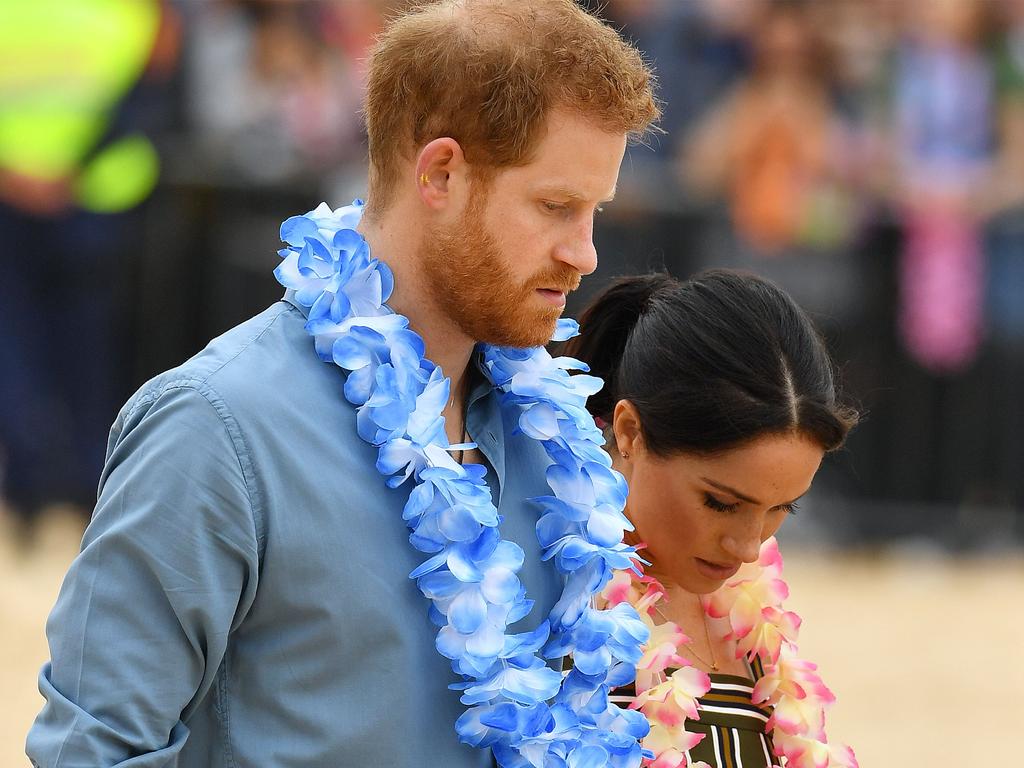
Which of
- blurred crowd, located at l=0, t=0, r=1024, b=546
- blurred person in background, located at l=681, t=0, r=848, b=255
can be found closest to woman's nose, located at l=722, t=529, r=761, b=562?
blurred crowd, located at l=0, t=0, r=1024, b=546

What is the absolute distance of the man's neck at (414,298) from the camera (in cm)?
249

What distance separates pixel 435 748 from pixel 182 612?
440 mm

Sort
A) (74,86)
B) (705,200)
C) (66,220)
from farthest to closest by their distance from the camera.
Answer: (705,200)
(66,220)
(74,86)

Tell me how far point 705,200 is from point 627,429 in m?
6.38

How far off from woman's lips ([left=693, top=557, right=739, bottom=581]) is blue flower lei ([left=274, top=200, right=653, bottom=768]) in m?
0.31

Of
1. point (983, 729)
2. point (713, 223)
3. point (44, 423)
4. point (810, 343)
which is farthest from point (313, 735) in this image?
point (713, 223)

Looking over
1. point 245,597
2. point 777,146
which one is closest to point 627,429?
point 245,597

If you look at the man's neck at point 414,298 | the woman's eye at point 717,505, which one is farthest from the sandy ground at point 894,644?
the man's neck at point 414,298

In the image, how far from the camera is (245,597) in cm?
223

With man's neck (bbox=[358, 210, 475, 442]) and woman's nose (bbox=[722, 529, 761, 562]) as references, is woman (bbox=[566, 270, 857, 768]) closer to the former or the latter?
woman's nose (bbox=[722, 529, 761, 562])

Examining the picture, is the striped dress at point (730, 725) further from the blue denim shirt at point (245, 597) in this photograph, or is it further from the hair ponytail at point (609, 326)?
the blue denim shirt at point (245, 597)

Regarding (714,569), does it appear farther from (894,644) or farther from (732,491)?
(894,644)

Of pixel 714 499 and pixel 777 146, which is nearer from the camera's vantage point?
pixel 714 499

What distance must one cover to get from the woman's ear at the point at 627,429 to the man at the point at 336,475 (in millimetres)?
577
